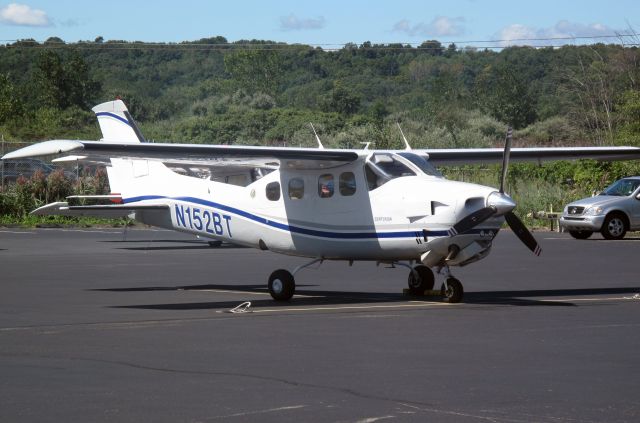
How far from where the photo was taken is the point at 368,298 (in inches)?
694

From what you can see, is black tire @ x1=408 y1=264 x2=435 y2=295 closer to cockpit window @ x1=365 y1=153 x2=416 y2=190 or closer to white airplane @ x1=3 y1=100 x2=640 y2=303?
white airplane @ x1=3 y1=100 x2=640 y2=303

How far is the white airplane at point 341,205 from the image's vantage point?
15844mm

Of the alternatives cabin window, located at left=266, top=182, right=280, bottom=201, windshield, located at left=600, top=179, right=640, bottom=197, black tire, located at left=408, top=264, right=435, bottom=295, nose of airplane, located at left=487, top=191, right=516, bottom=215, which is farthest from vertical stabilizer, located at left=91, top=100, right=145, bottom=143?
windshield, located at left=600, top=179, right=640, bottom=197

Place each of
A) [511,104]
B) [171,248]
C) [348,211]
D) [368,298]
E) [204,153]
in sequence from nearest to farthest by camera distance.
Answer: [204,153] → [348,211] → [368,298] → [171,248] → [511,104]

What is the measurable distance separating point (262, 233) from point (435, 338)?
594 cm

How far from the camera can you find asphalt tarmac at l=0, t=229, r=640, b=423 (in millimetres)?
8695

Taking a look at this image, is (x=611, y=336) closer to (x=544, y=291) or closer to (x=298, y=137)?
(x=544, y=291)

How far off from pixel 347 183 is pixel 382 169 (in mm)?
611

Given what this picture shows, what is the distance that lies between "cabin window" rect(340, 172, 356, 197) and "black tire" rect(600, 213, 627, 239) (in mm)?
16993

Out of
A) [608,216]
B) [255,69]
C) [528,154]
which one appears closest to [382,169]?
[528,154]

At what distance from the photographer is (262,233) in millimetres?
18062

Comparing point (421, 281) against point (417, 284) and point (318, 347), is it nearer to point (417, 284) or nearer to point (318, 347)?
point (417, 284)

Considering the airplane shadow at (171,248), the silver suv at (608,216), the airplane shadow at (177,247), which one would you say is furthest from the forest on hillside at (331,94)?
the airplane shadow at (171,248)

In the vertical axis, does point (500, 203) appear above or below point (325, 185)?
below
